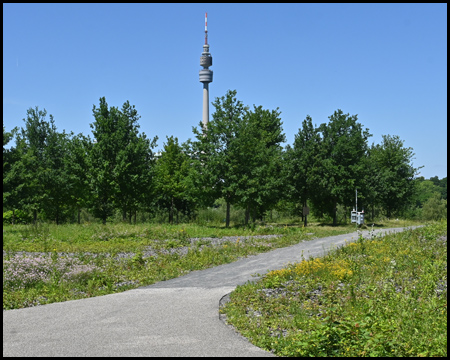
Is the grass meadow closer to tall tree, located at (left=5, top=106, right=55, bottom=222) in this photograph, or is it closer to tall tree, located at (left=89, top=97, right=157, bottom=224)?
tall tree, located at (left=5, top=106, right=55, bottom=222)

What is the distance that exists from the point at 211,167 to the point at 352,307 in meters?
25.4

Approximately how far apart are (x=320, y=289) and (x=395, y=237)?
888cm

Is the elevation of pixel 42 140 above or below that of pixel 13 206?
above

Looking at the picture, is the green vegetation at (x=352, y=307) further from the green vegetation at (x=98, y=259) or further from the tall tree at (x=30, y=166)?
the tall tree at (x=30, y=166)

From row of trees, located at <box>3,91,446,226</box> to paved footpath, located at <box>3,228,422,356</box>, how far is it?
20.1 m

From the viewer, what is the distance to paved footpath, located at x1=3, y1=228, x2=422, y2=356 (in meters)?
6.69

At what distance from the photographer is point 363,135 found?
43.0 meters

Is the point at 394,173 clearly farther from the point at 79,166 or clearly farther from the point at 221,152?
the point at 79,166

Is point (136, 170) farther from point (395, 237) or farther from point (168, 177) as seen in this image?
point (395, 237)

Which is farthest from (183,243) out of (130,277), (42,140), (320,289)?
(42,140)

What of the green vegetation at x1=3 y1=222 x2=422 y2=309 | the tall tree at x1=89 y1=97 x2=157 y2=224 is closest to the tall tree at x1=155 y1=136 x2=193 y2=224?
the tall tree at x1=89 y1=97 x2=157 y2=224

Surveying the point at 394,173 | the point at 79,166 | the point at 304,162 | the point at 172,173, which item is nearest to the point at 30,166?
the point at 79,166

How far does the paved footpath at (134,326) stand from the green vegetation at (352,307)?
563 mm

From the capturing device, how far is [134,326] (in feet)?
26.1
